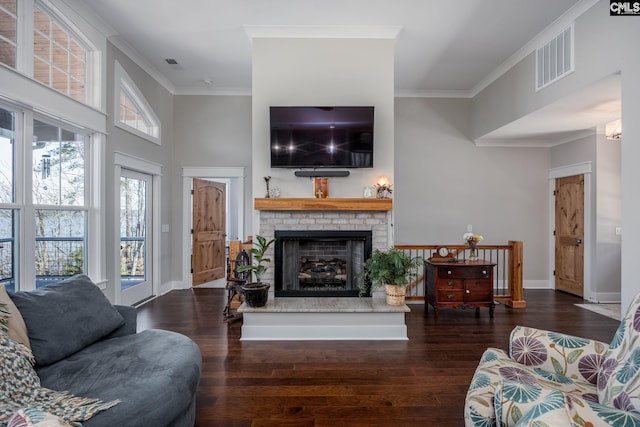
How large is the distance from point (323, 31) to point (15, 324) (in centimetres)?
389

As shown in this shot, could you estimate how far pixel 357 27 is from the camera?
12.8 feet

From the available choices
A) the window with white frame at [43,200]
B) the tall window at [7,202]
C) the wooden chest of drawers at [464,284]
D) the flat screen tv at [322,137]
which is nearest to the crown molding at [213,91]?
the flat screen tv at [322,137]

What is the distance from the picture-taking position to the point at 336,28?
3924 millimetres

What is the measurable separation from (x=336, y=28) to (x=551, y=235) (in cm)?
506

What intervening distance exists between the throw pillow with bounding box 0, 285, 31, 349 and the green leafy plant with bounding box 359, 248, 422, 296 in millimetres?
2926

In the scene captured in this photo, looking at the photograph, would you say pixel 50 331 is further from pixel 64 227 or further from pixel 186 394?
pixel 64 227

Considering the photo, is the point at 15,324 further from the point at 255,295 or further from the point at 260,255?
the point at 260,255

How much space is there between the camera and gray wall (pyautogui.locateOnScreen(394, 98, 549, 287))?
233 inches

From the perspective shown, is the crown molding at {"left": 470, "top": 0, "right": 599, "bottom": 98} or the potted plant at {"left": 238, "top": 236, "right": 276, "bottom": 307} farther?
the potted plant at {"left": 238, "top": 236, "right": 276, "bottom": 307}

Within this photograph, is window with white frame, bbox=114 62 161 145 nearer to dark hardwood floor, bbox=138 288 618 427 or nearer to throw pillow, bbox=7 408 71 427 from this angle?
dark hardwood floor, bbox=138 288 618 427

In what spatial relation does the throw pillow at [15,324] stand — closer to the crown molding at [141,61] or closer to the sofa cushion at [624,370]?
the sofa cushion at [624,370]

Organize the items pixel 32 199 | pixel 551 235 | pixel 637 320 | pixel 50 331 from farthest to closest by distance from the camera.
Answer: pixel 551 235 → pixel 32 199 → pixel 50 331 → pixel 637 320

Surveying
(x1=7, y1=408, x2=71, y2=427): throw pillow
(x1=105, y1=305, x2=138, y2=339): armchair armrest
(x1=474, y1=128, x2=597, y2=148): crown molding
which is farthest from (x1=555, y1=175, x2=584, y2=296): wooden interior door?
(x1=7, y1=408, x2=71, y2=427): throw pillow

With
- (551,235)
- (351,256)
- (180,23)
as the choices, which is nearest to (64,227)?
(180,23)
